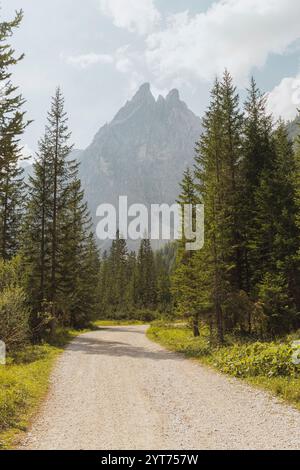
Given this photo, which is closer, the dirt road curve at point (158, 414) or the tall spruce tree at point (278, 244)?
the dirt road curve at point (158, 414)

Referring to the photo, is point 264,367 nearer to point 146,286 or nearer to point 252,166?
point 252,166

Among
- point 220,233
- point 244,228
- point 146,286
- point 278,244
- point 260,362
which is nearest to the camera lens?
point 260,362

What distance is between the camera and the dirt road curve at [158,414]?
24.3ft

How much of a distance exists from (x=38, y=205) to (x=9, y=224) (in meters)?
6.53

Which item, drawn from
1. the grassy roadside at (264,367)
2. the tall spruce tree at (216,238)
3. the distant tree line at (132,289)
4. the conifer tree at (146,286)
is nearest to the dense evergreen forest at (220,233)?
the tall spruce tree at (216,238)

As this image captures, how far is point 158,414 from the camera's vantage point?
9398 mm

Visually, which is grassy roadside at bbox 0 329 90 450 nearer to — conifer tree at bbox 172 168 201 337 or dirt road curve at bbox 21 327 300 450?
dirt road curve at bbox 21 327 300 450

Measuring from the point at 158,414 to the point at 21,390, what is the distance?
15.5ft

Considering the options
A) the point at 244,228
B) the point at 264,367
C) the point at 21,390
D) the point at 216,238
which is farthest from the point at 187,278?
the point at 21,390

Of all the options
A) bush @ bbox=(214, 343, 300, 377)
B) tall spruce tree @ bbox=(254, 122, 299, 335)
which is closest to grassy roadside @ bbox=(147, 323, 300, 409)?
bush @ bbox=(214, 343, 300, 377)

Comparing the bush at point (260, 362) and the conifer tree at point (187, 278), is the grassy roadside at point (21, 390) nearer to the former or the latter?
the bush at point (260, 362)

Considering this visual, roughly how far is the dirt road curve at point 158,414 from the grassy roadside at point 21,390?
0.36 meters

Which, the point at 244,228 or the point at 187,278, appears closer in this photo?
the point at 244,228
